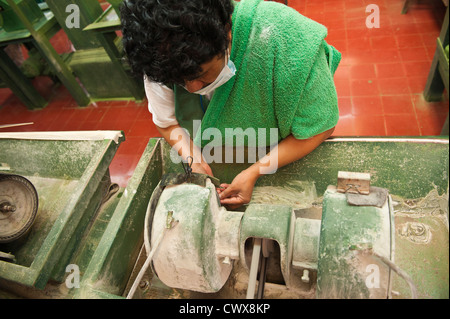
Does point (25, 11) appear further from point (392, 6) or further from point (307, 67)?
point (392, 6)

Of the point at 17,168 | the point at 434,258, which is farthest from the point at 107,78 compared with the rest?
the point at 434,258

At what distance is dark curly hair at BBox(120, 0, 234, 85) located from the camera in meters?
0.76

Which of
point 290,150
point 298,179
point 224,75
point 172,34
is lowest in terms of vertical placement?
point 298,179

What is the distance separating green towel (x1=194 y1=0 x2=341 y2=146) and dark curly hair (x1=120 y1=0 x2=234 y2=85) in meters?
0.20

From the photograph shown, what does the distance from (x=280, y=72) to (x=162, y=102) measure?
552 millimetres

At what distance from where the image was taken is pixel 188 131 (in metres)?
1.45

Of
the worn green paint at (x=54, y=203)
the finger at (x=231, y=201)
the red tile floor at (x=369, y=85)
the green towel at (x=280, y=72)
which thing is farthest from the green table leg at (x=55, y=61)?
A: the finger at (x=231, y=201)

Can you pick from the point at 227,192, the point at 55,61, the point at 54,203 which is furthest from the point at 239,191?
the point at 55,61

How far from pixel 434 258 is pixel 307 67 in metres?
0.78

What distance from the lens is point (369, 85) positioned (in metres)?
2.60

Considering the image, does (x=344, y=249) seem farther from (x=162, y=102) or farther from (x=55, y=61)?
(x=55, y=61)

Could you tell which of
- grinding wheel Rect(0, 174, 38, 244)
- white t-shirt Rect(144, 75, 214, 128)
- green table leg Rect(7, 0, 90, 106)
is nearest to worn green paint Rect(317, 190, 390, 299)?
white t-shirt Rect(144, 75, 214, 128)

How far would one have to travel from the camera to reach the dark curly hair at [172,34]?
2.49 feet

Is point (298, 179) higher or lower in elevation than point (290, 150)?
lower
